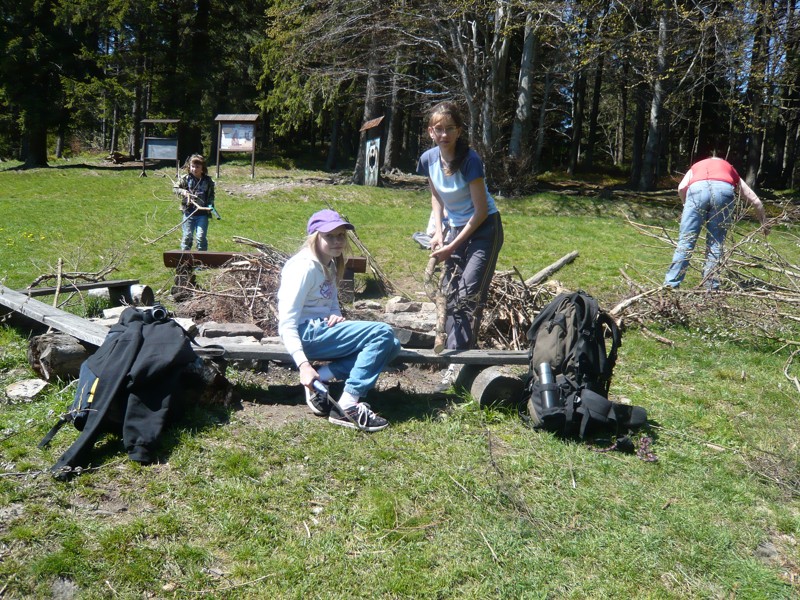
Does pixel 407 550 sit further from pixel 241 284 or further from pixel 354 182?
pixel 354 182

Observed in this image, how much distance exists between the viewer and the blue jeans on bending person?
16.7 feet

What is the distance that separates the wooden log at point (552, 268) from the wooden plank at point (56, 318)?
5276 millimetres

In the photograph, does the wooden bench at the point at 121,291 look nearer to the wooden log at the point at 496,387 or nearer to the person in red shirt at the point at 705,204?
the wooden log at the point at 496,387

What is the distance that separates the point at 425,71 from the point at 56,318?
942 inches

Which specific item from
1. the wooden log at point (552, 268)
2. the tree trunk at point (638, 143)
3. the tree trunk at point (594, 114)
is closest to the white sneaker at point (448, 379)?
the wooden log at point (552, 268)

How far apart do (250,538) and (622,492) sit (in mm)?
1933

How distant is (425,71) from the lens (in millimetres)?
27219

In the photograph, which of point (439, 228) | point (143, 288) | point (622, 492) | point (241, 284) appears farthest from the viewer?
point (143, 288)

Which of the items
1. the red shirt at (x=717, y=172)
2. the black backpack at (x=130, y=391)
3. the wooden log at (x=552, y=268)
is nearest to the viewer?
the black backpack at (x=130, y=391)

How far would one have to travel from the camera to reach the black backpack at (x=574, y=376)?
4.20m

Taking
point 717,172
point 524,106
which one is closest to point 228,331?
point 717,172

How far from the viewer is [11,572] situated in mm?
2807

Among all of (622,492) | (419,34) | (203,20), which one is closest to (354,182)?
(419,34)

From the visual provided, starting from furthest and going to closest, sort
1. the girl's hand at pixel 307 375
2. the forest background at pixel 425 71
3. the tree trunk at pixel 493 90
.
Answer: the tree trunk at pixel 493 90
the forest background at pixel 425 71
the girl's hand at pixel 307 375
